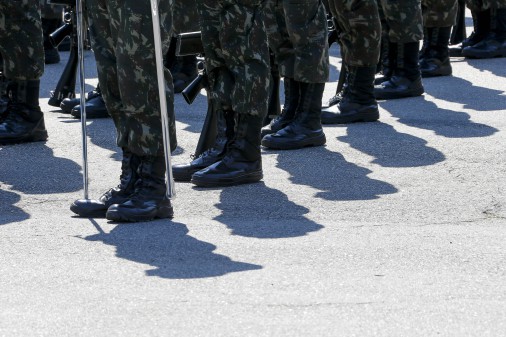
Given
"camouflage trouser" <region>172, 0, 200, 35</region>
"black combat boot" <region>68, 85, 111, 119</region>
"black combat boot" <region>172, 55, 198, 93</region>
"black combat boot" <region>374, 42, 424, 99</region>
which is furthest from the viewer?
"black combat boot" <region>172, 55, 198, 93</region>

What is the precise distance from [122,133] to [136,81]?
0.26 m

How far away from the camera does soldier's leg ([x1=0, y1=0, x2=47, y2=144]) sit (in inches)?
261

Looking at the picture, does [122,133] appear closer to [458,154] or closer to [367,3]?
[458,154]

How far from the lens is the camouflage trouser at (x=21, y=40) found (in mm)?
6617

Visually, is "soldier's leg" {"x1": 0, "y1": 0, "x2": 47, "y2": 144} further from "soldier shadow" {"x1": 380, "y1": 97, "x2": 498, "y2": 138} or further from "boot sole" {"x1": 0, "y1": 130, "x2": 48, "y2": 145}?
"soldier shadow" {"x1": 380, "y1": 97, "x2": 498, "y2": 138}

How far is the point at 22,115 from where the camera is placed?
6898 mm

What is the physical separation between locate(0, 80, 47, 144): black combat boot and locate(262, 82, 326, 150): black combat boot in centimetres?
134

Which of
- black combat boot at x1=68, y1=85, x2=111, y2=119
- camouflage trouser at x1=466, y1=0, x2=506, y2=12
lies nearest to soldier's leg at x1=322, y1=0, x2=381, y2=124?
black combat boot at x1=68, y1=85, x2=111, y2=119

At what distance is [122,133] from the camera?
4930 mm

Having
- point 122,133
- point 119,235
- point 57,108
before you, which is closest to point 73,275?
point 119,235

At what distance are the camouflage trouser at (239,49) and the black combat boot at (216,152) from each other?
0.44 ft

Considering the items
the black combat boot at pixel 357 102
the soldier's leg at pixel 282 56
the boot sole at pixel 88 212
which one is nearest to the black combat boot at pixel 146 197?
the boot sole at pixel 88 212

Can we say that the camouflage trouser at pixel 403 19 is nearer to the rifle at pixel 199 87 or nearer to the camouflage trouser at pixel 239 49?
the rifle at pixel 199 87

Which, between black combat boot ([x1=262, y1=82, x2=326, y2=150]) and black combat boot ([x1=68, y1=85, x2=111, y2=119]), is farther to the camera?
black combat boot ([x1=68, y1=85, x2=111, y2=119])
